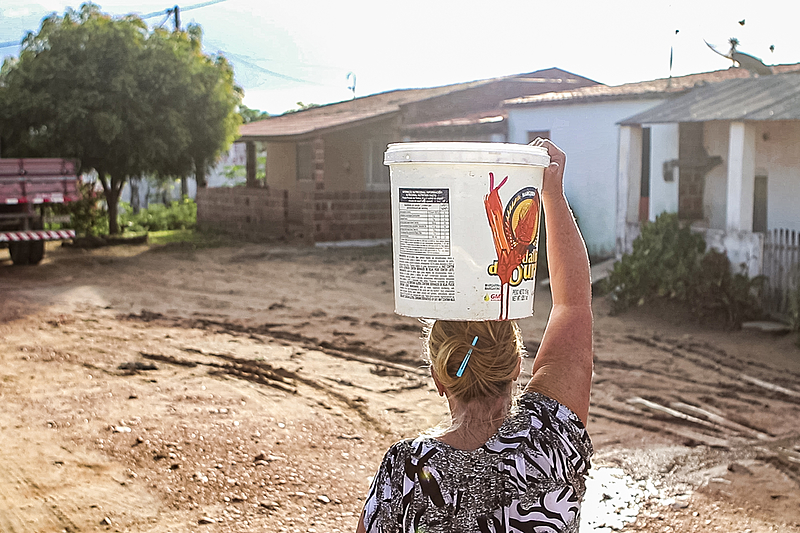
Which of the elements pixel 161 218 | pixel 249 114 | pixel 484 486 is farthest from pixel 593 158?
pixel 249 114

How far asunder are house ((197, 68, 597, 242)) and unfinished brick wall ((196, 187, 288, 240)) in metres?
0.03

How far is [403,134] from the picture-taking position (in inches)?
801

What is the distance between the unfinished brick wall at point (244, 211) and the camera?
20531mm

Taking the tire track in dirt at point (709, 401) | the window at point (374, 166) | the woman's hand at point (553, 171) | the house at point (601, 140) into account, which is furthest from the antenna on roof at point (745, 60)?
the woman's hand at point (553, 171)

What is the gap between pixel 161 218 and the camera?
919 inches

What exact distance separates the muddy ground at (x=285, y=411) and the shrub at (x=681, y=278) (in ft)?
1.06

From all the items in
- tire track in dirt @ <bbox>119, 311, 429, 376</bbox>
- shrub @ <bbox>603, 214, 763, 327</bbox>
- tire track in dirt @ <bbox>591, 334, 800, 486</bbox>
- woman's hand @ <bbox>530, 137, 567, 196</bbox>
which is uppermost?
woman's hand @ <bbox>530, 137, 567, 196</bbox>

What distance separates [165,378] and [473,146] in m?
5.83

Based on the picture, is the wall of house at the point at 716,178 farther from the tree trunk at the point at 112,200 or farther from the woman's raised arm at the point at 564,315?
the tree trunk at the point at 112,200

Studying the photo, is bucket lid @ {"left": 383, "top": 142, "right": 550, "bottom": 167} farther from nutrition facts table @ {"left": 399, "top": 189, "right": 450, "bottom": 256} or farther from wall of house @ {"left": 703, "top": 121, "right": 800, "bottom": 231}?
wall of house @ {"left": 703, "top": 121, "right": 800, "bottom": 231}

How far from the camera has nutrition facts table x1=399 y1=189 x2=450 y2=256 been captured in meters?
2.06

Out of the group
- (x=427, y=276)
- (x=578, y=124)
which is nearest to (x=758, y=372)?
(x=427, y=276)

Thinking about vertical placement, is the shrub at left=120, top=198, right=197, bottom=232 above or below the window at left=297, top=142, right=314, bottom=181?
below

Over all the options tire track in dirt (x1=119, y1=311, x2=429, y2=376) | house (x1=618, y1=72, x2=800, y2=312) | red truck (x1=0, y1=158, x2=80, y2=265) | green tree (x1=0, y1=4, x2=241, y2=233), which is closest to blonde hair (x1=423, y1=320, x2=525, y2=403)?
tire track in dirt (x1=119, y1=311, x2=429, y2=376)
